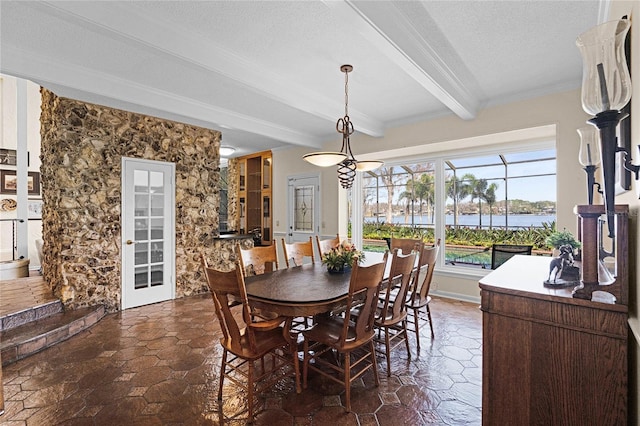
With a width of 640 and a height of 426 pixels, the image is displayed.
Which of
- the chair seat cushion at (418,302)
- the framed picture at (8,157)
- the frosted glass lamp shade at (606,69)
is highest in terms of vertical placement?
the framed picture at (8,157)

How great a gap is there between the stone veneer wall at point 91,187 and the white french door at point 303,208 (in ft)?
7.35

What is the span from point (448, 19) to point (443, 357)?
291 centimetres

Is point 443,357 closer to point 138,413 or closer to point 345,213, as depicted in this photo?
point 138,413

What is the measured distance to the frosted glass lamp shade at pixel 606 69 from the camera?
110 cm

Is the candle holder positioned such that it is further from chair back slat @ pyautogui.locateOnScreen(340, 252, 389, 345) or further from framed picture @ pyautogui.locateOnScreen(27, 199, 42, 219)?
framed picture @ pyautogui.locateOnScreen(27, 199, 42, 219)

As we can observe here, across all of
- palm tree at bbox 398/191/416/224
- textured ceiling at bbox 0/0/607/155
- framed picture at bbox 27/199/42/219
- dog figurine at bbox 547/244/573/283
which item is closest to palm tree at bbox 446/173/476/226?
palm tree at bbox 398/191/416/224

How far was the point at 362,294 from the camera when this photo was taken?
230 cm

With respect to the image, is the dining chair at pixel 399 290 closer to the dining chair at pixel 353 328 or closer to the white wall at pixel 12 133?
the dining chair at pixel 353 328

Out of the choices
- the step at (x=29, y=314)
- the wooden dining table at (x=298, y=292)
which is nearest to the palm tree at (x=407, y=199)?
the wooden dining table at (x=298, y=292)

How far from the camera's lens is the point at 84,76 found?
121 inches

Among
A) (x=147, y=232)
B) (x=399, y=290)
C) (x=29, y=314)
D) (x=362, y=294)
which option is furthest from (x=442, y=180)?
(x=29, y=314)

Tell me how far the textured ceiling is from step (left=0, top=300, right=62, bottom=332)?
2.47 metres

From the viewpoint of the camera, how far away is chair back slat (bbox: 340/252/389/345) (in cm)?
197

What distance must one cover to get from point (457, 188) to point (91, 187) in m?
5.45
